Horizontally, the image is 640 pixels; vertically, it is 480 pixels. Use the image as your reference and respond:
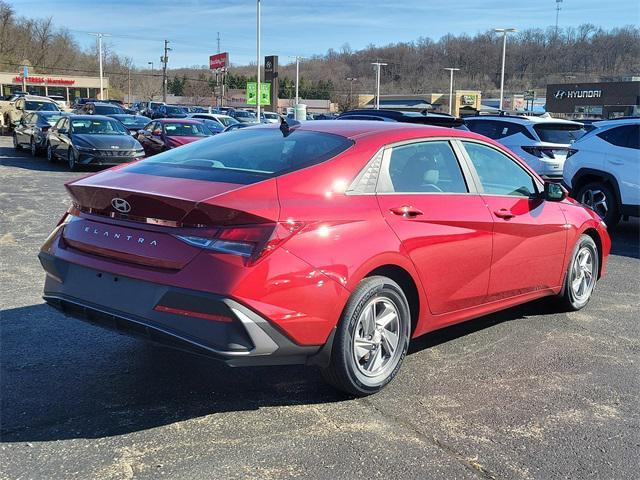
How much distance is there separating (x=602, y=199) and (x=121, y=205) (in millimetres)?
8331

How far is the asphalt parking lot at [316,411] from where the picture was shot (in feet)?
9.86

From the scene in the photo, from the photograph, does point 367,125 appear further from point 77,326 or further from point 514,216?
point 77,326

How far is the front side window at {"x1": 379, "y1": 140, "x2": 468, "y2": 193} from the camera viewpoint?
403 centimetres

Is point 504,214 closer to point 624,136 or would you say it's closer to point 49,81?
point 624,136

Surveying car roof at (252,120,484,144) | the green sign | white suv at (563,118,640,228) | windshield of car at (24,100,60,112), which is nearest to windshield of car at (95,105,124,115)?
windshield of car at (24,100,60,112)

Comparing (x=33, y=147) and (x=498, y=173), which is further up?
(x=498, y=173)

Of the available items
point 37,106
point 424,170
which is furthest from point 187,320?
point 37,106

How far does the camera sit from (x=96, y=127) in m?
17.7

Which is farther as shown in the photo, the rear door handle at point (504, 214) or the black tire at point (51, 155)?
the black tire at point (51, 155)

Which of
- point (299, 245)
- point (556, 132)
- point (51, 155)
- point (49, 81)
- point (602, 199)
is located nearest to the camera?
point (299, 245)

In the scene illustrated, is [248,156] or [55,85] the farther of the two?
[55,85]

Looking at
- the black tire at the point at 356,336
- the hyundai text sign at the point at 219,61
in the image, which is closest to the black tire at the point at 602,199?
the black tire at the point at 356,336

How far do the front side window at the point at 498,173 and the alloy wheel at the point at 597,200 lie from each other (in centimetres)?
512

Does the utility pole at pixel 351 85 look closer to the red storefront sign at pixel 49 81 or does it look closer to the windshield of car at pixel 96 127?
the red storefront sign at pixel 49 81
